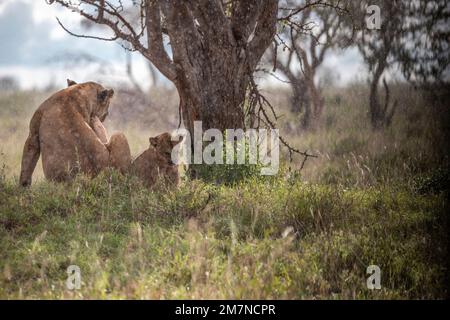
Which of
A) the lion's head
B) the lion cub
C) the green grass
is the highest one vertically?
the lion's head

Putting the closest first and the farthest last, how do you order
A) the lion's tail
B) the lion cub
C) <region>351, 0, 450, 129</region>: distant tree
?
the lion's tail, the lion cub, <region>351, 0, 450, 129</region>: distant tree

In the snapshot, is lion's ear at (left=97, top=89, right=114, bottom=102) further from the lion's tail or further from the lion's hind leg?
the lion's tail

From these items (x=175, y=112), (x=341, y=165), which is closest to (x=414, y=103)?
(x=341, y=165)

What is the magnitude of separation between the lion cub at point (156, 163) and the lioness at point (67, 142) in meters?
0.24

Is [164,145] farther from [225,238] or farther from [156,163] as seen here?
[225,238]

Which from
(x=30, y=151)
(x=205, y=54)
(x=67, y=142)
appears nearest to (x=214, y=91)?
(x=205, y=54)

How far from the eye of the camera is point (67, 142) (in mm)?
7270

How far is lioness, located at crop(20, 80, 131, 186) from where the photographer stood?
727 cm

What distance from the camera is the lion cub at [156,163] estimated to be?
24.7ft

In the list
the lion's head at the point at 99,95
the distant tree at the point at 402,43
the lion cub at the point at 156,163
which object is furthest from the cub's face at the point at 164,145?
the distant tree at the point at 402,43

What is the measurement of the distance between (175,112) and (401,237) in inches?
653

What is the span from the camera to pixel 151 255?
209 inches

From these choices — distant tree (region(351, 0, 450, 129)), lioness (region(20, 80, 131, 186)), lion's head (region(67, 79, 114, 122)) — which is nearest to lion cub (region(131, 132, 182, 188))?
lioness (region(20, 80, 131, 186))
